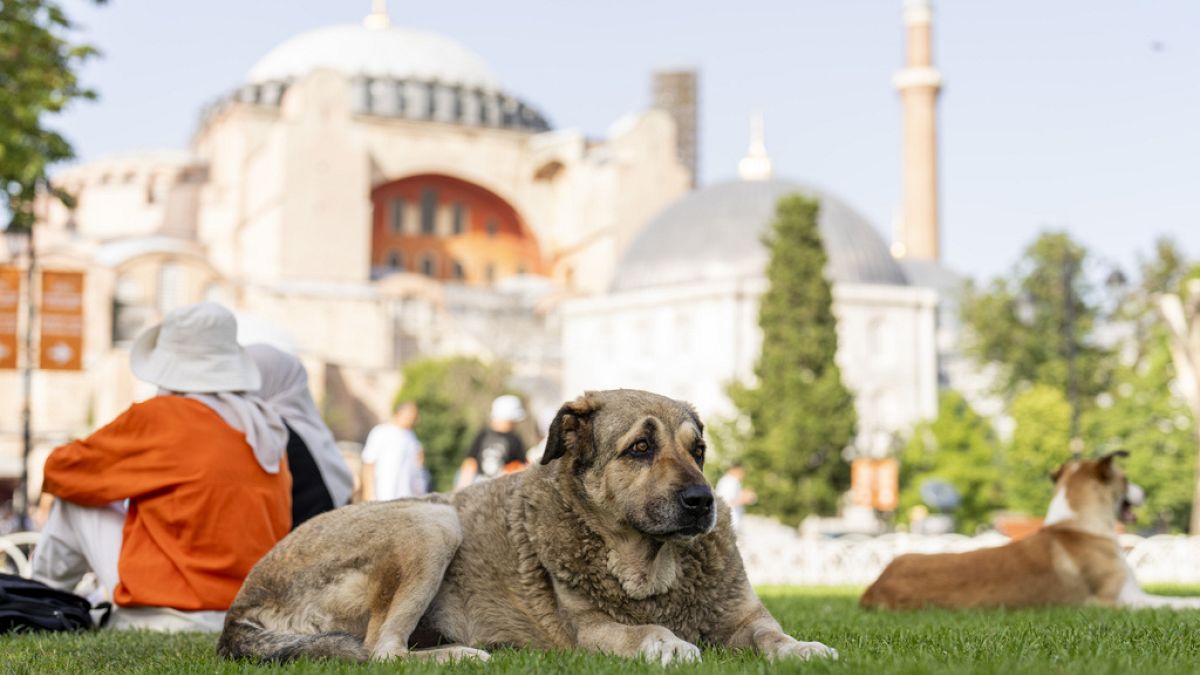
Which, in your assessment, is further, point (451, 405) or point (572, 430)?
point (451, 405)

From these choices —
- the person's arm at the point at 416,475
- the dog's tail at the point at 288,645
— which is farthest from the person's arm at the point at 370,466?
the dog's tail at the point at 288,645

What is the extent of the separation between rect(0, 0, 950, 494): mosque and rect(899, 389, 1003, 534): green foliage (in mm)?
3137

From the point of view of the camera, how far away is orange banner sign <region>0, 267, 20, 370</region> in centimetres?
1727

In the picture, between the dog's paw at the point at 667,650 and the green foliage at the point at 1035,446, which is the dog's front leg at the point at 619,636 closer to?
the dog's paw at the point at 667,650

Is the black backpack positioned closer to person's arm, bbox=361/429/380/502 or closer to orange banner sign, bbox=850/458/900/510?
person's arm, bbox=361/429/380/502

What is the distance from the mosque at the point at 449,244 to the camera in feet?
192

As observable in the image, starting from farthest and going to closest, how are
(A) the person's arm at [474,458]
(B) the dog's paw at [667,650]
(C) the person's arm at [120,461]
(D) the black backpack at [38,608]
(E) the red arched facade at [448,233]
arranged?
1. (E) the red arched facade at [448,233]
2. (A) the person's arm at [474,458]
3. (C) the person's arm at [120,461]
4. (D) the black backpack at [38,608]
5. (B) the dog's paw at [667,650]

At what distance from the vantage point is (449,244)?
296ft

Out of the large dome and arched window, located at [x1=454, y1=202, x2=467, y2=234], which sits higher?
the large dome

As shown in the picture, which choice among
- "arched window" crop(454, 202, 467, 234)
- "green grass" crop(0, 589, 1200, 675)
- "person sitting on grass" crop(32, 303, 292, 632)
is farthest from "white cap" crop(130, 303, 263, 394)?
"arched window" crop(454, 202, 467, 234)

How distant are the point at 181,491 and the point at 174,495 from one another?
1.5 inches

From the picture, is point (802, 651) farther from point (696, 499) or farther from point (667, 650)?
point (696, 499)

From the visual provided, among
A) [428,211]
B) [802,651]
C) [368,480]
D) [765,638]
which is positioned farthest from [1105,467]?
[428,211]

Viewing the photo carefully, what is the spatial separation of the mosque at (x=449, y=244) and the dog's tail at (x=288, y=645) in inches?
1859
